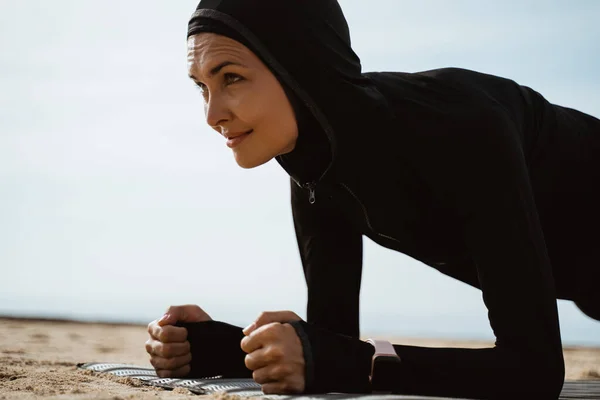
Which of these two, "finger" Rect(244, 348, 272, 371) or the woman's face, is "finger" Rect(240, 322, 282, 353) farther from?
the woman's face

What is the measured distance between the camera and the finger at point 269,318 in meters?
2.25

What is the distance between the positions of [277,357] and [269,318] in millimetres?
207

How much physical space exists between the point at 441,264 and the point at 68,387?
4.66ft

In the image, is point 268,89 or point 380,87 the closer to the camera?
point 268,89

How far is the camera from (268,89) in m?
2.45

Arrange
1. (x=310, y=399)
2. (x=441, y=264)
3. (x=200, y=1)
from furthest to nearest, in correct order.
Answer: (x=441, y=264), (x=200, y=1), (x=310, y=399)

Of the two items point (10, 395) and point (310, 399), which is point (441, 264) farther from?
point (10, 395)

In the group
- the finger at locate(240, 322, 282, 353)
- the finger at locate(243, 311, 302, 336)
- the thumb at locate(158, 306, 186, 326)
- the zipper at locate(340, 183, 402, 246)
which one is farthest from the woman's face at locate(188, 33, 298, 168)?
the thumb at locate(158, 306, 186, 326)

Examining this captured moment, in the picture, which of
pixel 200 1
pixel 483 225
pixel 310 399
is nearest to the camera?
pixel 310 399

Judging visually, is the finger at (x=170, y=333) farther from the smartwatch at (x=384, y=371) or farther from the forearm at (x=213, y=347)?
the smartwatch at (x=384, y=371)

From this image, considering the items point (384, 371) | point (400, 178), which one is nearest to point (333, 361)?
point (384, 371)

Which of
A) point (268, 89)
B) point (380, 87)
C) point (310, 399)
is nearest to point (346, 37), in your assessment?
point (380, 87)

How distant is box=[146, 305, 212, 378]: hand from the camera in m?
2.91

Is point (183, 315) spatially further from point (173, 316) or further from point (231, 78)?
point (231, 78)
